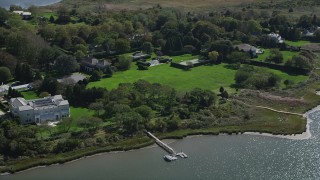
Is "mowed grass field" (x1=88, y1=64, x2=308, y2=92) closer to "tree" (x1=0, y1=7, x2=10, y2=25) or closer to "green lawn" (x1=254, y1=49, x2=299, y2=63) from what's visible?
"green lawn" (x1=254, y1=49, x2=299, y2=63)

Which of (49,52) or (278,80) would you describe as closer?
(278,80)

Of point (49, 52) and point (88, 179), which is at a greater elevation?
point (49, 52)

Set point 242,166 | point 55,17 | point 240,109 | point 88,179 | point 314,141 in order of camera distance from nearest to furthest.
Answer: point 88,179 < point 242,166 < point 314,141 < point 240,109 < point 55,17

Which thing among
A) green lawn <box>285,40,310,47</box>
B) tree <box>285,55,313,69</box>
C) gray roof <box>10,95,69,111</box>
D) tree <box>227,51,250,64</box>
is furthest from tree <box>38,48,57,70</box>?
green lawn <box>285,40,310,47</box>

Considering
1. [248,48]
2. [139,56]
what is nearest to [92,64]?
[139,56]

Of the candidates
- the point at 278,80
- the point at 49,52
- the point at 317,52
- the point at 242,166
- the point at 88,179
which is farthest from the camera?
the point at 317,52

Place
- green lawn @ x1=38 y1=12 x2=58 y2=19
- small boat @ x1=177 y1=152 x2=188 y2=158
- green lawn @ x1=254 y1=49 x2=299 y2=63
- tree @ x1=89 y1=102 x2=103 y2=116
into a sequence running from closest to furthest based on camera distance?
1. small boat @ x1=177 y1=152 x2=188 y2=158
2. tree @ x1=89 y1=102 x2=103 y2=116
3. green lawn @ x1=254 y1=49 x2=299 y2=63
4. green lawn @ x1=38 y1=12 x2=58 y2=19

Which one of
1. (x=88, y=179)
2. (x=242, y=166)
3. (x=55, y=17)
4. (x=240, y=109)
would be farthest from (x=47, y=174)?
(x=55, y=17)

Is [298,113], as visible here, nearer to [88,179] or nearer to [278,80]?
[278,80]
